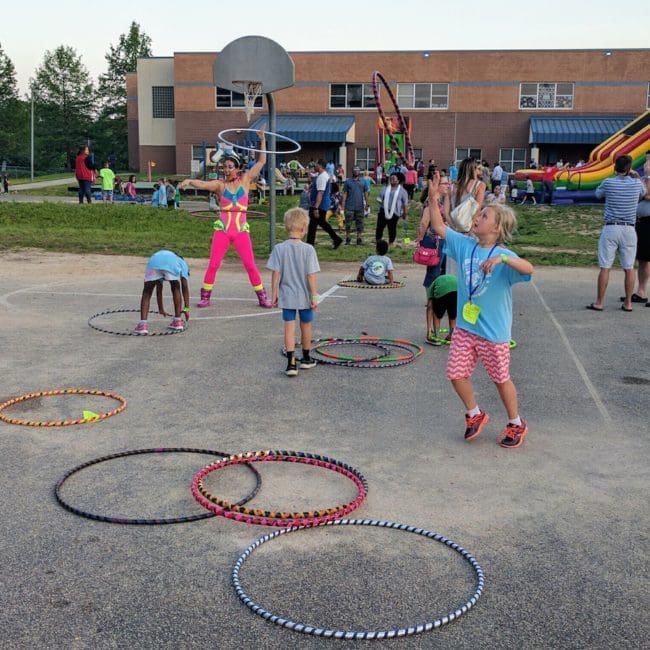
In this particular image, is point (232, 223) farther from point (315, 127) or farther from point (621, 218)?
point (315, 127)

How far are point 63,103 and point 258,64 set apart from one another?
9077 cm

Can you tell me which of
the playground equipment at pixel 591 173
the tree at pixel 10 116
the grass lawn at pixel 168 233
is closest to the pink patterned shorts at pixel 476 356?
the grass lawn at pixel 168 233

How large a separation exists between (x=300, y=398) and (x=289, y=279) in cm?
135

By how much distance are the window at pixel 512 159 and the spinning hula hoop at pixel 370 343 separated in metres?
46.3

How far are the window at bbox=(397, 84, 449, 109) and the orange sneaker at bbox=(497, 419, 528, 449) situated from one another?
164 feet

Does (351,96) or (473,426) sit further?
(351,96)

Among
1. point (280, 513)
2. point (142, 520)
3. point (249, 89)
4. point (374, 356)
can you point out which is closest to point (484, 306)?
point (280, 513)

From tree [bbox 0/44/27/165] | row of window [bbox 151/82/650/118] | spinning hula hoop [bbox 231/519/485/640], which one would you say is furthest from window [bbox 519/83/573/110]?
tree [bbox 0/44/27/165]

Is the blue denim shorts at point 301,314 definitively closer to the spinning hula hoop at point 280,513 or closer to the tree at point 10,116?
the spinning hula hoop at point 280,513

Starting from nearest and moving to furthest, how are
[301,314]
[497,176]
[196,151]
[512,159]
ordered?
[301,314] < [497,176] < [512,159] < [196,151]

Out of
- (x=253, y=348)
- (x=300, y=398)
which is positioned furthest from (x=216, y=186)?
(x=300, y=398)

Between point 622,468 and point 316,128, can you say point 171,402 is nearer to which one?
point 622,468

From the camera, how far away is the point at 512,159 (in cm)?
5409

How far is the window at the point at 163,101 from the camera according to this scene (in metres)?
62.4
